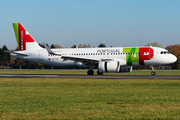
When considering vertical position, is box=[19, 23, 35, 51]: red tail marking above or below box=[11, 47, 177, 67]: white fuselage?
above

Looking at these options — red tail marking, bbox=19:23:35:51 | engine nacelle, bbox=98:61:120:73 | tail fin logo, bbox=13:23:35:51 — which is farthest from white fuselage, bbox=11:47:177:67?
engine nacelle, bbox=98:61:120:73

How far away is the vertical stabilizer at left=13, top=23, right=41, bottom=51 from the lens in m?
44.3

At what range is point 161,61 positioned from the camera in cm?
3778

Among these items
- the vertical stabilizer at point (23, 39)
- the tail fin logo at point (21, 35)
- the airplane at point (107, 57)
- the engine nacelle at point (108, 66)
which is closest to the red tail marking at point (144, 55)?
the airplane at point (107, 57)

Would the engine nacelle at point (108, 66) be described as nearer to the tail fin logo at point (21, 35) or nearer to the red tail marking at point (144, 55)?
the red tail marking at point (144, 55)

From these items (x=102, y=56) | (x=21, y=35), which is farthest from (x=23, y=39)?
(x=102, y=56)

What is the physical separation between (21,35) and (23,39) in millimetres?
750

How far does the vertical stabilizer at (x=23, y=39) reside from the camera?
44.3 meters

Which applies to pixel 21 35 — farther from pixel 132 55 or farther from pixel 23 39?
pixel 132 55

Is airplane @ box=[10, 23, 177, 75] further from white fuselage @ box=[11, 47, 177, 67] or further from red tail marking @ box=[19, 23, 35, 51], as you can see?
red tail marking @ box=[19, 23, 35, 51]

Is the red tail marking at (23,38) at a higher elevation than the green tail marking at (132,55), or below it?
higher

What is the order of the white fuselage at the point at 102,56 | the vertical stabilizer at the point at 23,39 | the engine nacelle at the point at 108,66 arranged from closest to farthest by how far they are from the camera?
the engine nacelle at the point at 108,66, the white fuselage at the point at 102,56, the vertical stabilizer at the point at 23,39

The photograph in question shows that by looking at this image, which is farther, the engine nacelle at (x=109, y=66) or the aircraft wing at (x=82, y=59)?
the aircraft wing at (x=82, y=59)

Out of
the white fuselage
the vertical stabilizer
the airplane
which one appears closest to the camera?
the airplane
